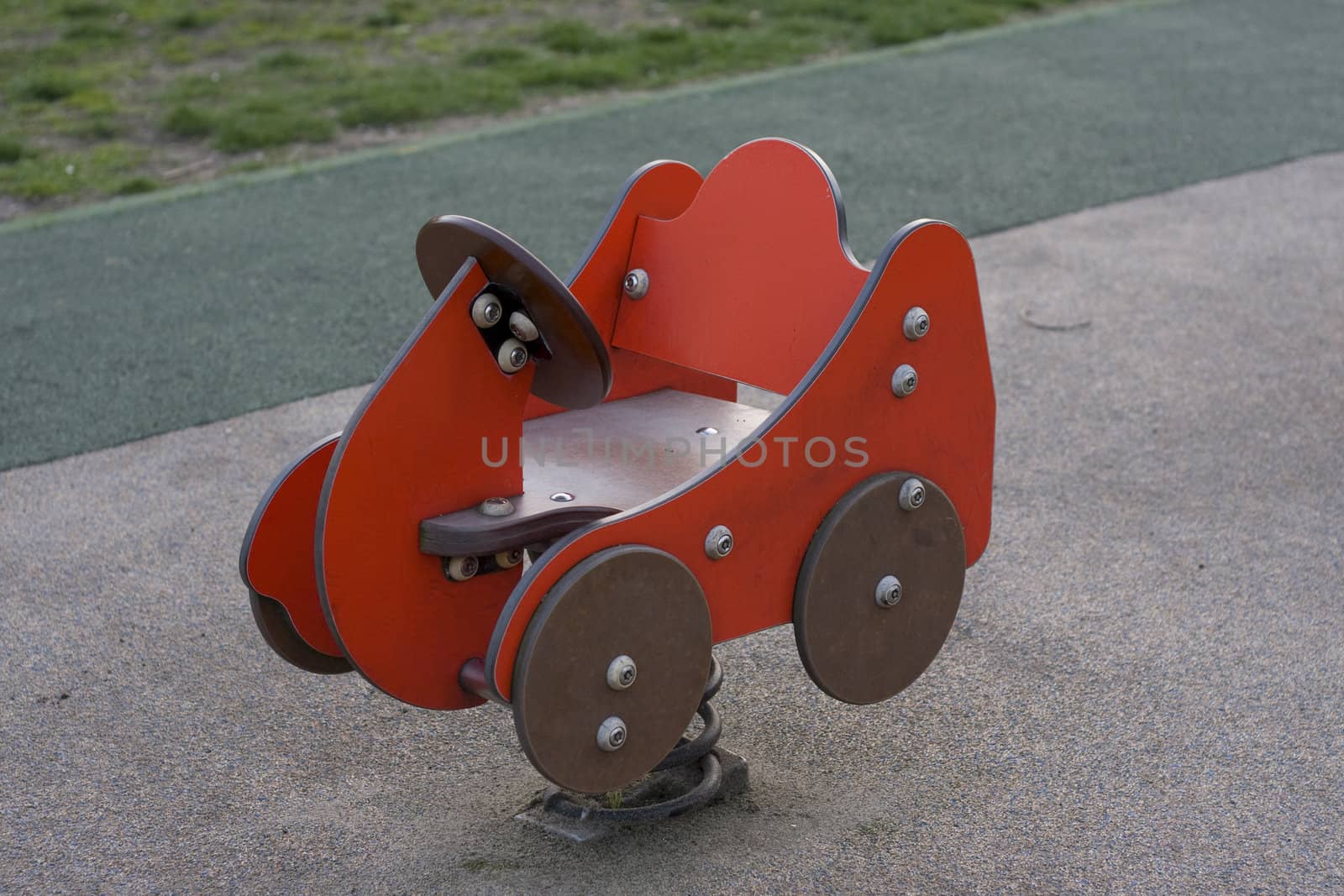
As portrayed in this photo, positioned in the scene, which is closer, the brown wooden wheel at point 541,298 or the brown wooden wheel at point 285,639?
the brown wooden wheel at point 541,298

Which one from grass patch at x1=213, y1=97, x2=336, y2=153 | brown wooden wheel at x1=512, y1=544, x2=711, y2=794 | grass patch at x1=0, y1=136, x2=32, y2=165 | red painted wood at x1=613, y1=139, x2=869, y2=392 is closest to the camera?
brown wooden wheel at x1=512, y1=544, x2=711, y2=794

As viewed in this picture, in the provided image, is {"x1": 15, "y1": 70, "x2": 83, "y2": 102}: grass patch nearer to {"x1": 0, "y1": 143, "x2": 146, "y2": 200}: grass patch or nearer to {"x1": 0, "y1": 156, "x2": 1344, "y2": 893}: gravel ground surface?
{"x1": 0, "y1": 143, "x2": 146, "y2": 200}: grass patch

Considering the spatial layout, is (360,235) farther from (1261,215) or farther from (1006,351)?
(1261,215)

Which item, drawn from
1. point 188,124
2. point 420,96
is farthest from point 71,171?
point 420,96

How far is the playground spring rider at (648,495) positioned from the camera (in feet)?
6.44

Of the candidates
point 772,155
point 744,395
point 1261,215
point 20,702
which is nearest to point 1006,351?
point 744,395

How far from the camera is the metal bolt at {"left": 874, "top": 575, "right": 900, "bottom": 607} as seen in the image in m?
2.22

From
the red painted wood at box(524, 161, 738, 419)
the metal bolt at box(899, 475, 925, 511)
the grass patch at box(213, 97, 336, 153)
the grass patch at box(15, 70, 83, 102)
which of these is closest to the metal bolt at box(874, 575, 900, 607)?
the metal bolt at box(899, 475, 925, 511)

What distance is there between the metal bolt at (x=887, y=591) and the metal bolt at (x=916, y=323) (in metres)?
0.37

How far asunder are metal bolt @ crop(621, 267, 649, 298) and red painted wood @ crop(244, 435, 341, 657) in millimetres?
632

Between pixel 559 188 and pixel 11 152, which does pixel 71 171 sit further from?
pixel 559 188

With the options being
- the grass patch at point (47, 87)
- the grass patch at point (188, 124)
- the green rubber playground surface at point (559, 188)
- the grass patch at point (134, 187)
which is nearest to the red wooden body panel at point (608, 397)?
the green rubber playground surface at point (559, 188)

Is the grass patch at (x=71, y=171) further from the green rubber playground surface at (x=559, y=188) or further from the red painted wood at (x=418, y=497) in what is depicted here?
the red painted wood at (x=418, y=497)

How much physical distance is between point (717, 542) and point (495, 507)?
33 centimetres
